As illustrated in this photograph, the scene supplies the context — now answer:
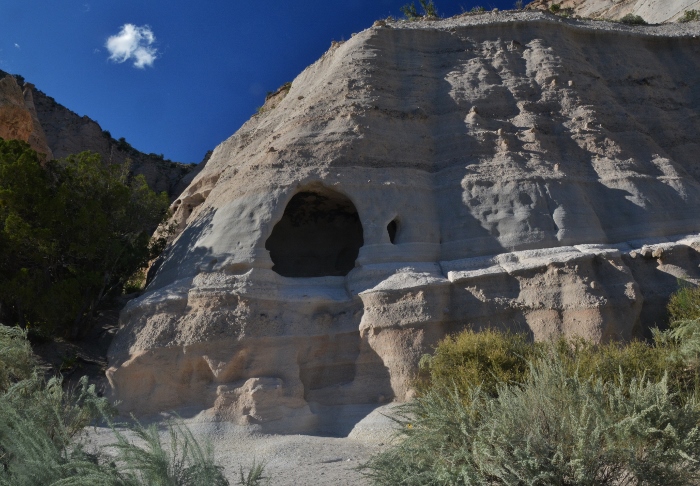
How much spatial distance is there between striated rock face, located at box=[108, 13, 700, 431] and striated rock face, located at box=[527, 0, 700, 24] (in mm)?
10610

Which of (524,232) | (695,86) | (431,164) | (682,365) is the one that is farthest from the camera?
(695,86)

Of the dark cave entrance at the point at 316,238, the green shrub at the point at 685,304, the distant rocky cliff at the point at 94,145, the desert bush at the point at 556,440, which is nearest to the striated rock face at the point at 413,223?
the dark cave entrance at the point at 316,238

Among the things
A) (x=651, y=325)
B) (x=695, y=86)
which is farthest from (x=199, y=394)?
(x=695, y=86)

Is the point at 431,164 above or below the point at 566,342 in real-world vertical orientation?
above

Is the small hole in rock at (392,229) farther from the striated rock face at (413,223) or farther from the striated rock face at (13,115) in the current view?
the striated rock face at (13,115)

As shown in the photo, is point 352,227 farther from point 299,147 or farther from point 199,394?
point 199,394

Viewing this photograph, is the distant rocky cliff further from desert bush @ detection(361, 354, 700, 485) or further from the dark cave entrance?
desert bush @ detection(361, 354, 700, 485)

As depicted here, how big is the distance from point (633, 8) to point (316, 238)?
24.2 metres

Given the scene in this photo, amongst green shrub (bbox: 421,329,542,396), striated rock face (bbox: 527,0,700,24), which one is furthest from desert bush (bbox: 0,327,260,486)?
striated rock face (bbox: 527,0,700,24)

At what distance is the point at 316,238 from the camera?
14.6 m

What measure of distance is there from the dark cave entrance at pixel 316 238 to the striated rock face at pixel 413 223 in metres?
0.04

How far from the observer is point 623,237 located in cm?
1205

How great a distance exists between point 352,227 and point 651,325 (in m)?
6.92

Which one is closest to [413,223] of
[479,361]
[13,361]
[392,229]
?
[392,229]
